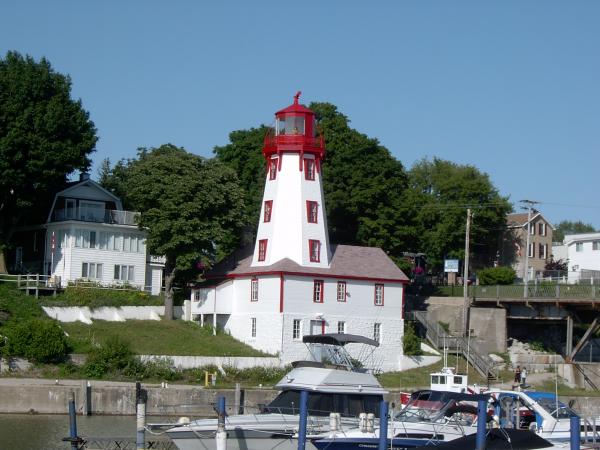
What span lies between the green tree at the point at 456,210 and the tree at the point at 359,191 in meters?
6.57

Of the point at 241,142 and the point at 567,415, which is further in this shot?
the point at 241,142

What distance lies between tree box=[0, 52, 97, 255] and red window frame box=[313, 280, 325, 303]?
18939mm

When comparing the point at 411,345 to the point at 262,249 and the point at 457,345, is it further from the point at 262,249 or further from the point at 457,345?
the point at 262,249

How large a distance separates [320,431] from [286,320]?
28.7m

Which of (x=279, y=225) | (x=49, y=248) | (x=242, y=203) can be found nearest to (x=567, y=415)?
(x=279, y=225)

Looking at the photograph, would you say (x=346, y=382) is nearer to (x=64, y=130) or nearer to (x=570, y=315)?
(x=570, y=315)

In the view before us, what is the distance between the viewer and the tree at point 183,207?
63219 millimetres

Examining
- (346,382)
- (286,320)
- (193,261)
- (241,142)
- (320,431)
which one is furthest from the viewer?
(241,142)

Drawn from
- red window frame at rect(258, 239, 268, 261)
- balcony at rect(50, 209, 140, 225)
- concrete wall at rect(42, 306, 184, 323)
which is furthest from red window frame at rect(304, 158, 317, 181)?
balcony at rect(50, 209, 140, 225)

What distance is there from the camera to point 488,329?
224 feet

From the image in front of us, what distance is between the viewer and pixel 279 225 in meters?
62.5

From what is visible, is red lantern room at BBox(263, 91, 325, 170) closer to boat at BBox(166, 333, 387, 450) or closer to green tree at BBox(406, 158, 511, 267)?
green tree at BBox(406, 158, 511, 267)

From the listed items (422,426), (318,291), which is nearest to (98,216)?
(318,291)

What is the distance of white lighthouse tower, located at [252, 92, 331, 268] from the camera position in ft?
204
